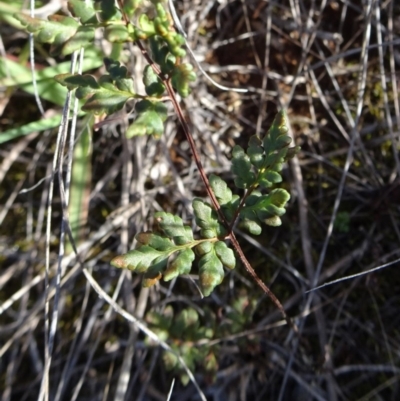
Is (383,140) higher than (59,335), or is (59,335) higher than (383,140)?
(383,140)

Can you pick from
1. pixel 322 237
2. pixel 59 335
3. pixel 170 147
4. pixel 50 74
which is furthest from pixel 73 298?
pixel 322 237

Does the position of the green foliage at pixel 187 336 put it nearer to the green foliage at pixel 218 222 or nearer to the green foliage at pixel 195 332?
the green foliage at pixel 195 332

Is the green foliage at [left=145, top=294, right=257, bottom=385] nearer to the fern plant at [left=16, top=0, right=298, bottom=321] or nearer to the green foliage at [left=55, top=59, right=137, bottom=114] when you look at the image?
the fern plant at [left=16, top=0, right=298, bottom=321]

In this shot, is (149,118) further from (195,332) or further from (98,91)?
(195,332)

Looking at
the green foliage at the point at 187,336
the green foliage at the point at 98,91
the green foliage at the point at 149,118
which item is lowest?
the green foliage at the point at 187,336

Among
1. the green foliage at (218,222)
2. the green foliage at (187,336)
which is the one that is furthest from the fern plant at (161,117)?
the green foliage at (187,336)

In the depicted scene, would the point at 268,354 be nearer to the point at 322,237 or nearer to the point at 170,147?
the point at 322,237

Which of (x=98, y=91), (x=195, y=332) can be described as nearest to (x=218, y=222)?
(x=98, y=91)

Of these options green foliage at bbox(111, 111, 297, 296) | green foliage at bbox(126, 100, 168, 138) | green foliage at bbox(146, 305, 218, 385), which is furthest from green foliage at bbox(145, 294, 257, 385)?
green foliage at bbox(126, 100, 168, 138)
